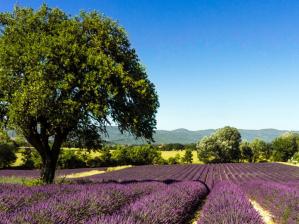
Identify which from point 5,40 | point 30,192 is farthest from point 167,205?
point 5,40

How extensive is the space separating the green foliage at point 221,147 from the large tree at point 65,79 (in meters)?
69.7

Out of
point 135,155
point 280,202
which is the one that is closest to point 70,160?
point 135,155

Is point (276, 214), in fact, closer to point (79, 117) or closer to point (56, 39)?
point (79, 117)

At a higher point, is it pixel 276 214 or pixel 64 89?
pixel 64 89

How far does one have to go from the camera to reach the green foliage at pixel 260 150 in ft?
306

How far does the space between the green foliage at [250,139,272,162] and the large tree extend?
256 ft

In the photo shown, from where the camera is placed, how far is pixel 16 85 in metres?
17.3

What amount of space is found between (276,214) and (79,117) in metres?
8.57

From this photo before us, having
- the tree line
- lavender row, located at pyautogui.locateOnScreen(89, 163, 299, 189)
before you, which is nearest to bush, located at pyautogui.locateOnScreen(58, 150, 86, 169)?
lavender row, located at pyautogui.locateOnScreen(89, 163, 299, 189)

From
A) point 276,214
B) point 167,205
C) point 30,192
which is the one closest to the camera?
point 167,205

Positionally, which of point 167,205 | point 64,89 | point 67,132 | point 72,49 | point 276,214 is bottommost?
point 276,214

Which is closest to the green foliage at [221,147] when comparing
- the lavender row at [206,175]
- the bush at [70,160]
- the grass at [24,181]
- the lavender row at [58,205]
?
the bush at [70,160]

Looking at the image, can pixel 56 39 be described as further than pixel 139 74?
No

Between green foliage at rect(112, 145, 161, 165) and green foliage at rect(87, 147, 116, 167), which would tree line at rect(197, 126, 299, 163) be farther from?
green foliage at rect(87, 147, 116, 167)
